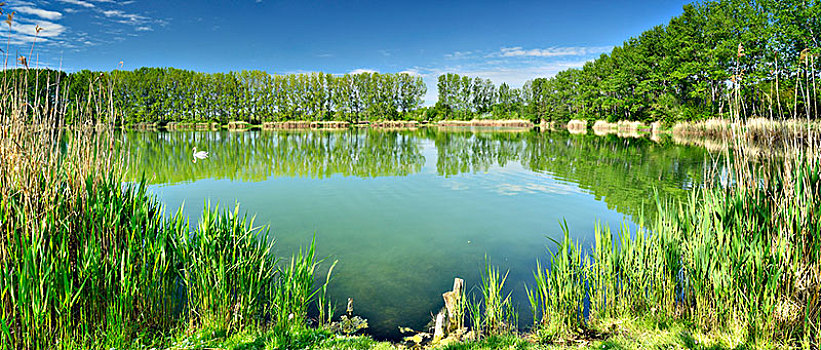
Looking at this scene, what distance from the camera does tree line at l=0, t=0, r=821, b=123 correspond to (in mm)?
26516

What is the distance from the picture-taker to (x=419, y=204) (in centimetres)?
885

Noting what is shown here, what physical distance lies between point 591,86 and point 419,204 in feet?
150

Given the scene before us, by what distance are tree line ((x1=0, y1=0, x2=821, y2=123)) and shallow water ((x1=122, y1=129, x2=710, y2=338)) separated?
2.91m

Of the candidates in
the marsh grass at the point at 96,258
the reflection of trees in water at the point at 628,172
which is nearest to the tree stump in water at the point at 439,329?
the marsh grass at the point at 96,258

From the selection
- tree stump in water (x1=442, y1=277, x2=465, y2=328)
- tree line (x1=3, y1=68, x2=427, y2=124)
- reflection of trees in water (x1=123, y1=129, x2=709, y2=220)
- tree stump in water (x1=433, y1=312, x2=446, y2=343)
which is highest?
tree line (x1=3, y1=68, x2=427, y2=124)

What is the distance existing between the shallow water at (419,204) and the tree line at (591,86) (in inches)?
115

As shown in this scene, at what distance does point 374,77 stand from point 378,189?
61.1m

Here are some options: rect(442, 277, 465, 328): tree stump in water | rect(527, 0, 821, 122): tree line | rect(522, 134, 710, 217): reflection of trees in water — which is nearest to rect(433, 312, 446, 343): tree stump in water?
rect(442, 277, 465, 328): tree stump in water

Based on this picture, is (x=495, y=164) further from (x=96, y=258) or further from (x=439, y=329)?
(x=96, y=258)

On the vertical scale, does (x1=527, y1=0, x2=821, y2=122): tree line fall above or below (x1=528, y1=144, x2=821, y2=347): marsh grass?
above

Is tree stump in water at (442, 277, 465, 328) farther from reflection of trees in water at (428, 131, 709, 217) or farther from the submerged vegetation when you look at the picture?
reflection of trees in water at (428, 131, 709, 217)

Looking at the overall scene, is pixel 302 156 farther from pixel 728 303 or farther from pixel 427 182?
pixel 728 303

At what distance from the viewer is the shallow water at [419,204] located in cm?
472

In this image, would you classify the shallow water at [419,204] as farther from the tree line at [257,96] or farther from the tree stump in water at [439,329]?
the tree line at [257,96]
